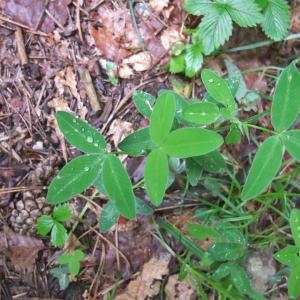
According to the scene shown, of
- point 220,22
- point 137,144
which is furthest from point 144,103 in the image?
point 220,22

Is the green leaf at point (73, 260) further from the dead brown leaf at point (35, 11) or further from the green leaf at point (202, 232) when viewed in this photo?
the dead brown leaf at point (35, 11)

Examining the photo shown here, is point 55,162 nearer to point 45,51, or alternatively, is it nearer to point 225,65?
point 45,51

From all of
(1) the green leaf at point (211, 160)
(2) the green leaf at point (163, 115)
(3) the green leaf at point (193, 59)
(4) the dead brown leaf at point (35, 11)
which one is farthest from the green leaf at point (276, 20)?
(2) the green leaf at point (163, 115)

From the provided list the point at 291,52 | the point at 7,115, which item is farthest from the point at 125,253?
the point at 291,52

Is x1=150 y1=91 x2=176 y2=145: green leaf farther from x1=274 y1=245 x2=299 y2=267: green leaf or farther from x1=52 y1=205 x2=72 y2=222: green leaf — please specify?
x1=52 y1=205 x2=72 y2=222: green leaf

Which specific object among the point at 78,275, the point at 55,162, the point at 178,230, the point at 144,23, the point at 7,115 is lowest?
the point at 78,275

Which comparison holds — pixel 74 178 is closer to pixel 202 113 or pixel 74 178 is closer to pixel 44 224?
pixel 202 113

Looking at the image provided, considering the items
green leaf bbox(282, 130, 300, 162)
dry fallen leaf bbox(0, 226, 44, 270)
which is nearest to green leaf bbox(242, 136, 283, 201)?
green leaf bbox(282, 130, 300, 162)
